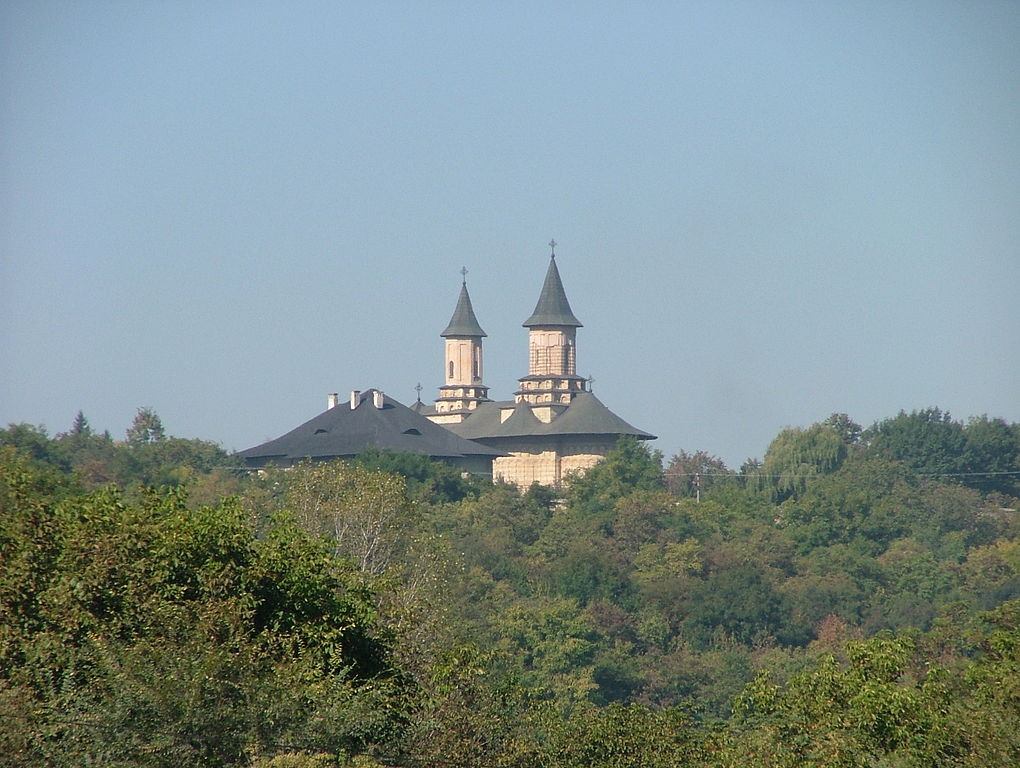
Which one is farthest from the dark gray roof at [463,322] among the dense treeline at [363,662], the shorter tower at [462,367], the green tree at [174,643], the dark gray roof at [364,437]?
the green tree at [174,643]

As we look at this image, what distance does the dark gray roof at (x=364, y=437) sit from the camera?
8481cm

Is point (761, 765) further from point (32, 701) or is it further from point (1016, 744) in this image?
point (32, 701)

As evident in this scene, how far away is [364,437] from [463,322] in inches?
947

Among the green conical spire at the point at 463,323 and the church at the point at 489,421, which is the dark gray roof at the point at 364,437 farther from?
the green conical spire at the point at 463,323

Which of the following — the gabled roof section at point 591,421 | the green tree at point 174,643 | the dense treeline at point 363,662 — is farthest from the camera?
the gabled roof section at point 591,421

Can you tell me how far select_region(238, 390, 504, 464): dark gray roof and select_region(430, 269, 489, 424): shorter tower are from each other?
15061mm

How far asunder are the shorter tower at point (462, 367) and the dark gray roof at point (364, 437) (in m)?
15.1

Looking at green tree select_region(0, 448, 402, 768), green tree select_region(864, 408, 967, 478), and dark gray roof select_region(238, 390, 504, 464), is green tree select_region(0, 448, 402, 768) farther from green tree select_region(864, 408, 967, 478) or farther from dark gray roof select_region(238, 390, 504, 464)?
green tree select_region(864, 408, 967, 478)

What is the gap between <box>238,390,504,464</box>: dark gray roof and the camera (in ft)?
278

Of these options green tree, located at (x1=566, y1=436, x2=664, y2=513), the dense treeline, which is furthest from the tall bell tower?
the dense treeline

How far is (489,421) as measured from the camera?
10012 cm

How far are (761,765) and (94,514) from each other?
683 centimetres

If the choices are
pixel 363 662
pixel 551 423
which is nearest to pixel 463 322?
pixel 551 423

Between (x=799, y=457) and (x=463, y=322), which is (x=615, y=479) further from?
(x=463, y=322)
